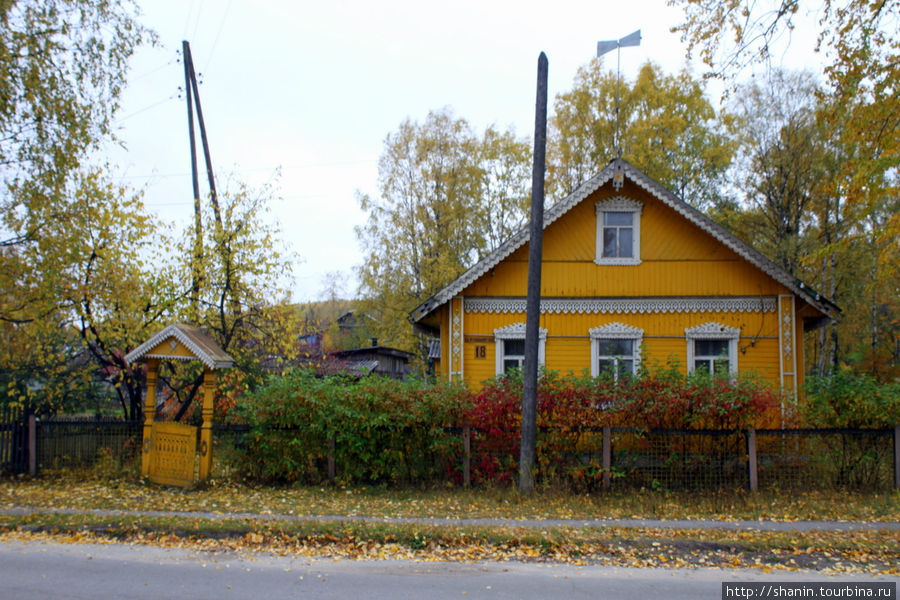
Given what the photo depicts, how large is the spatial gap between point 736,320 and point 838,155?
17.6 meters

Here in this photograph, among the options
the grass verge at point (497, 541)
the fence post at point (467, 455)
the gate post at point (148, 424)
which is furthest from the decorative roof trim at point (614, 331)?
the gate post at point (148, 424)

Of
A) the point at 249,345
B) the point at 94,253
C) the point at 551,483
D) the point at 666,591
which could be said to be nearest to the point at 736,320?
the point at 551,483

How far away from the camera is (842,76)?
43.4 feet

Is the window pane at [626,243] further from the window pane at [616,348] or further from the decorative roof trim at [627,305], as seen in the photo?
the window pane at [616,348]

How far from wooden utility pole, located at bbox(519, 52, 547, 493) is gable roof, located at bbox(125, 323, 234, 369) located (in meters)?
5.80

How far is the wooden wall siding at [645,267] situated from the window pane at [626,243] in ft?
1.01

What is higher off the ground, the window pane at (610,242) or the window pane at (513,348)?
the window pane at (610,242)

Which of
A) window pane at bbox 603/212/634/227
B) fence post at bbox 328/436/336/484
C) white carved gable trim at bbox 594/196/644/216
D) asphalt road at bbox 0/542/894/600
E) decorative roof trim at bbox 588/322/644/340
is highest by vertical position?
white carved gable trim at bbox 594/196/644/216

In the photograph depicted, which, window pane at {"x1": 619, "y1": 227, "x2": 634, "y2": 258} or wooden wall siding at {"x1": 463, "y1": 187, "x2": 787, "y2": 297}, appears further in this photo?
window pane at {"x1": 619, "y1": 227, "x2": 634, "y2": 258}

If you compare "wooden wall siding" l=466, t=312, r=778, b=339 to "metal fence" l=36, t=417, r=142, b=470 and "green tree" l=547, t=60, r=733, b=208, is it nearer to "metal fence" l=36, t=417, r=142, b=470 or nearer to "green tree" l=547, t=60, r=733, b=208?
"metal fence" l=36, t=417, r=142, b=470

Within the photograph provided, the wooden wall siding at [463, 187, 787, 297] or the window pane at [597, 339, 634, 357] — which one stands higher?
the wooden wall siding at [463, 187, 787, 297]

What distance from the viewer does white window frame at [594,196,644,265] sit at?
54.1ft

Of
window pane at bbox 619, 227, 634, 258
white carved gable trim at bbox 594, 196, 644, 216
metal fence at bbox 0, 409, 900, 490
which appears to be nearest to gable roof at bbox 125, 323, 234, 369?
metal fence at bbox 0, 409, 900, 490

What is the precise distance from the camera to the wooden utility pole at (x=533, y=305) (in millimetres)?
11594
